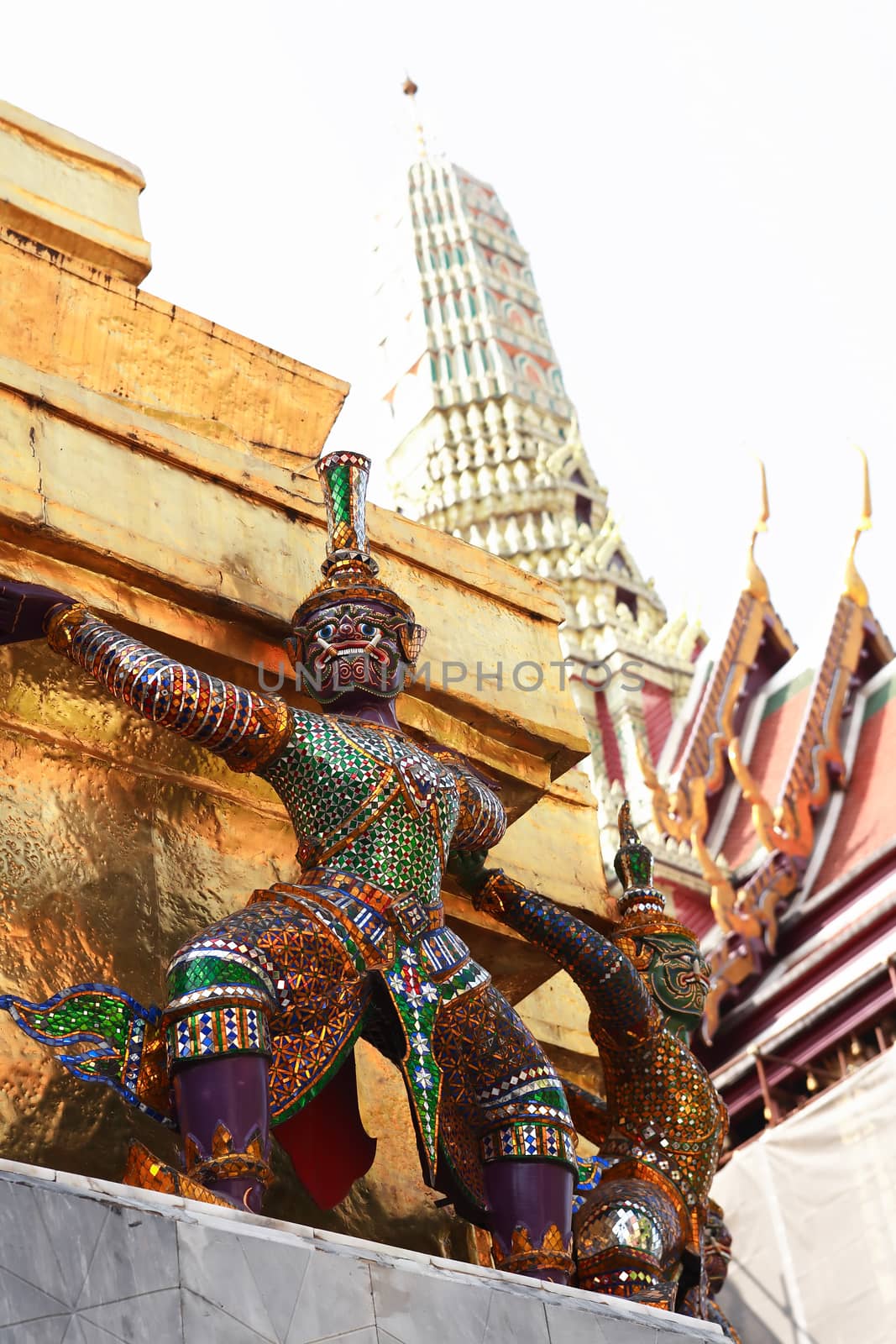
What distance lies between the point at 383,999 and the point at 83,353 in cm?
218

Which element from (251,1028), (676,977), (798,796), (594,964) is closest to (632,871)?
(676,977)

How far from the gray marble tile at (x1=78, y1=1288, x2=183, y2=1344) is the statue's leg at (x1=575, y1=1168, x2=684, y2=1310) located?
4.48ft

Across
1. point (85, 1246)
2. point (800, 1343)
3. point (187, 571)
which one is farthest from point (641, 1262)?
point (800, 1343)

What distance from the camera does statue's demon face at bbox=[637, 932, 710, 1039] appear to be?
4.53 meters

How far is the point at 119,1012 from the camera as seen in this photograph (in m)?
3.60

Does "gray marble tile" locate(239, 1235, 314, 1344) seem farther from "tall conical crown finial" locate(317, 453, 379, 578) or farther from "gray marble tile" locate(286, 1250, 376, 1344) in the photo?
"tall conical crown finial" locate(317, 453, 379, 578)

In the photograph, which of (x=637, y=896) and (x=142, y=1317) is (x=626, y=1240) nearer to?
(x=637, y=896)

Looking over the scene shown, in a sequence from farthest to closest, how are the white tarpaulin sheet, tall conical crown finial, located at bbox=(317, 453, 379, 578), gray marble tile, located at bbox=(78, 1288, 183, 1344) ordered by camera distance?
the white tarpaulin sheet < tall conical crown finial, located at bbox=(317, 453, 379, 578) < gray marble tile, located at bbox=(78, 1288, 183, 1344)

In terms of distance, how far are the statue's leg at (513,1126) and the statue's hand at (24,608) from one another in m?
1.15

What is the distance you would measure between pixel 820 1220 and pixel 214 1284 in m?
10.1

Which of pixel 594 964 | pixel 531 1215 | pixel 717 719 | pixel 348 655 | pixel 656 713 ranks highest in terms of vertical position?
pixel 656 713

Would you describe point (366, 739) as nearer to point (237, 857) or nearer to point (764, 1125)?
point (237, 857)

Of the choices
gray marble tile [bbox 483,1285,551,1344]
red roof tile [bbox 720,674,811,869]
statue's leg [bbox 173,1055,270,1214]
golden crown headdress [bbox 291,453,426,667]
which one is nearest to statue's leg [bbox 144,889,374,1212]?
statue's leg [bbox 173,1055,270,1214]

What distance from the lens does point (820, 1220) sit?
1205 centimetres
